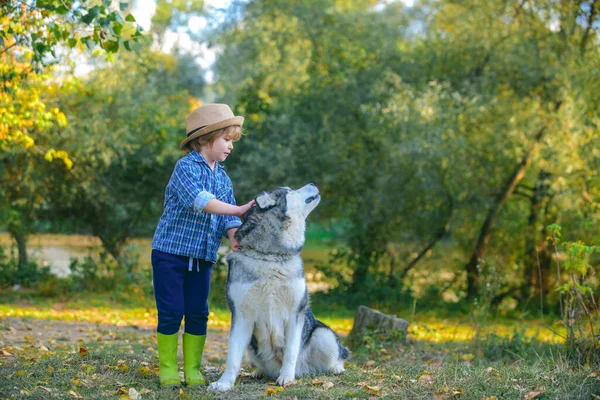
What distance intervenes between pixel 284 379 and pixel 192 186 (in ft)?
5.24

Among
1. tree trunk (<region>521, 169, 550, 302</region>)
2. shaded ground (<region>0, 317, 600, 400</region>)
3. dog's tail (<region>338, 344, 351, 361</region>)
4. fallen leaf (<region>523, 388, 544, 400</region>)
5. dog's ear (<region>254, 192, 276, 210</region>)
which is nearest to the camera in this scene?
fallen leaf (<region>523, 388, 544, 400</region>)

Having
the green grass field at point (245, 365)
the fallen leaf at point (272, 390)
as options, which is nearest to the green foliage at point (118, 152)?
the green grass field at point (245, 365)

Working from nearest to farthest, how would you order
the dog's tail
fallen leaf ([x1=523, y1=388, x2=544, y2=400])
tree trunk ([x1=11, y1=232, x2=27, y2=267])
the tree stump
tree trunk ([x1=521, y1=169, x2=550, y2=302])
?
1. fallen leaf ([x1=523, y1=388, x2=544, y2=400])
2. the dog's tail
3. the tree stump
4. tree trunk ([x1=521, y1=169, x2=550, y2=302])
5. tree trunk ([x1=11, y1=232, x2=27, y2=267])

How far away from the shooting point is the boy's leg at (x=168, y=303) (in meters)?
5.00

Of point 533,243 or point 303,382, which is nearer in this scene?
point 303,382

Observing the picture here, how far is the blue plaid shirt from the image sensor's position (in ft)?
16.1

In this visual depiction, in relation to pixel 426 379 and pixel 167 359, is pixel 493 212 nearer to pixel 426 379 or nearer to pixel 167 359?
pixel 426 379

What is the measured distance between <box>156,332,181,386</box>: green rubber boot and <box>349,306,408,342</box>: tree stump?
11.4ft

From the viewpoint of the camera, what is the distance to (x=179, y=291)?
5.07 meters

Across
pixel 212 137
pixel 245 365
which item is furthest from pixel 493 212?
pixel 212 137

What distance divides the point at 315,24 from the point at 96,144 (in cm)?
510

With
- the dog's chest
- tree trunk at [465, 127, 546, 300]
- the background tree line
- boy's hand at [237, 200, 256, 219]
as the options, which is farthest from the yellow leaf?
tree trunk at [465, 127, 546, 300]

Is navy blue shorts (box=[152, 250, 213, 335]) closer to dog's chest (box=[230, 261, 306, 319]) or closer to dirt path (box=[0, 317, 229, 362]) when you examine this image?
dog's chest (box=[230, 261, 306, 319])

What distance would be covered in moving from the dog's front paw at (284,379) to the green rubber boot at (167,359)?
0.78 metres
